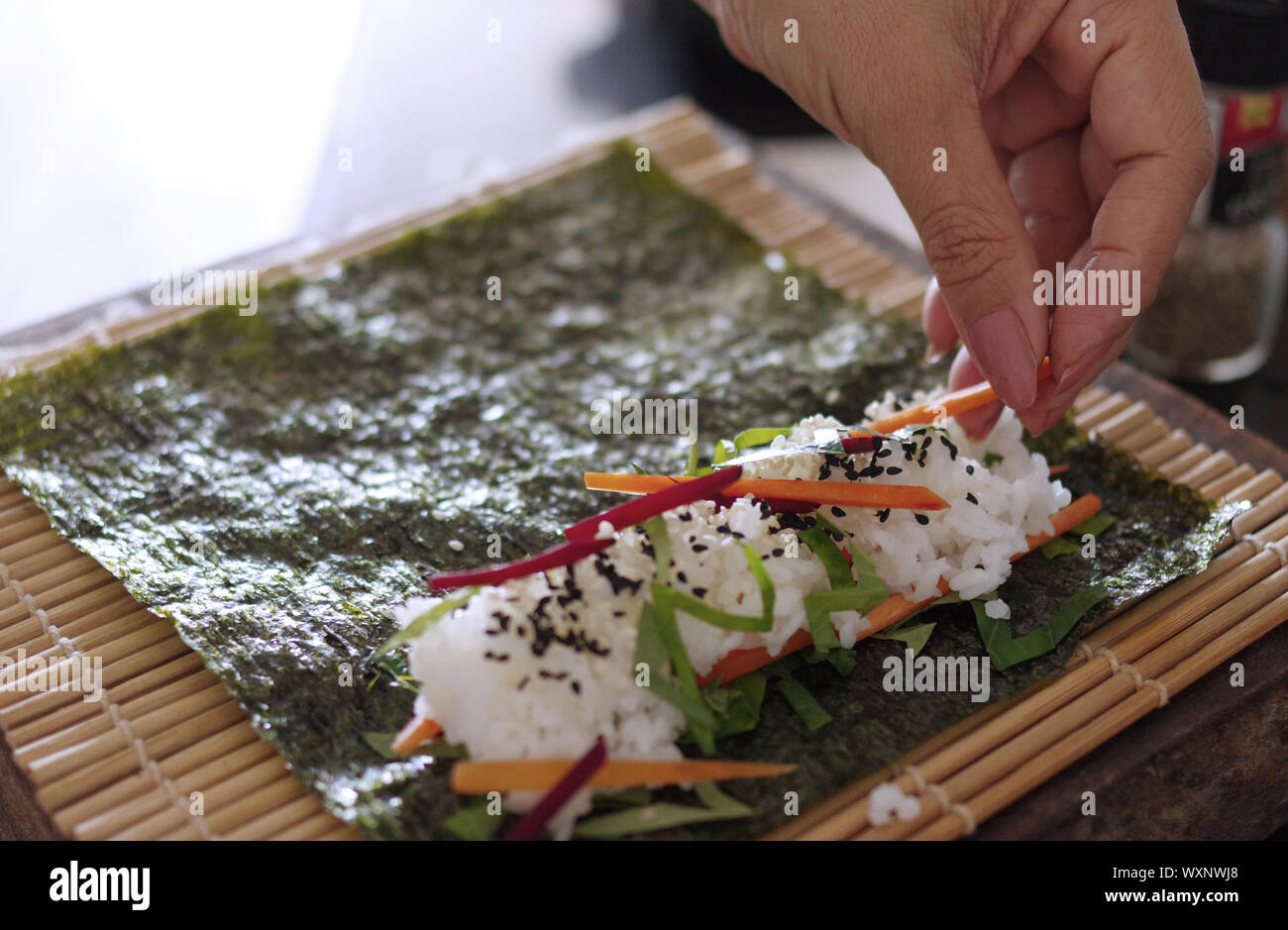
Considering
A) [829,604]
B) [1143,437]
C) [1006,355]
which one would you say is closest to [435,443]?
[829,604]

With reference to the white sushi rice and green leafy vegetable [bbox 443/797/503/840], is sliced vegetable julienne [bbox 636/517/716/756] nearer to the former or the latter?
the white sushi rice

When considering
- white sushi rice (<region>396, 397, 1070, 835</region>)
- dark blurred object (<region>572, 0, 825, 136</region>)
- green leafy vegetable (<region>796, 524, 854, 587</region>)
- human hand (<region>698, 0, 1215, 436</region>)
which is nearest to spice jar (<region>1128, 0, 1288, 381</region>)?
human hand (<region>698, 0, 1215, 436</region>)

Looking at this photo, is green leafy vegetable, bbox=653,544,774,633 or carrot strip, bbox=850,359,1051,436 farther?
carrot strip, bbox=850,359,1051,436

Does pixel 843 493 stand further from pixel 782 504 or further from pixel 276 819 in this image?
pixel 276 819

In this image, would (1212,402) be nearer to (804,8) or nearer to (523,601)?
(804,8)

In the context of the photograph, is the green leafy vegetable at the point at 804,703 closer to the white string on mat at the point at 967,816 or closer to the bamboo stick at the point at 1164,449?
the white string on mat at the point at 967,816
